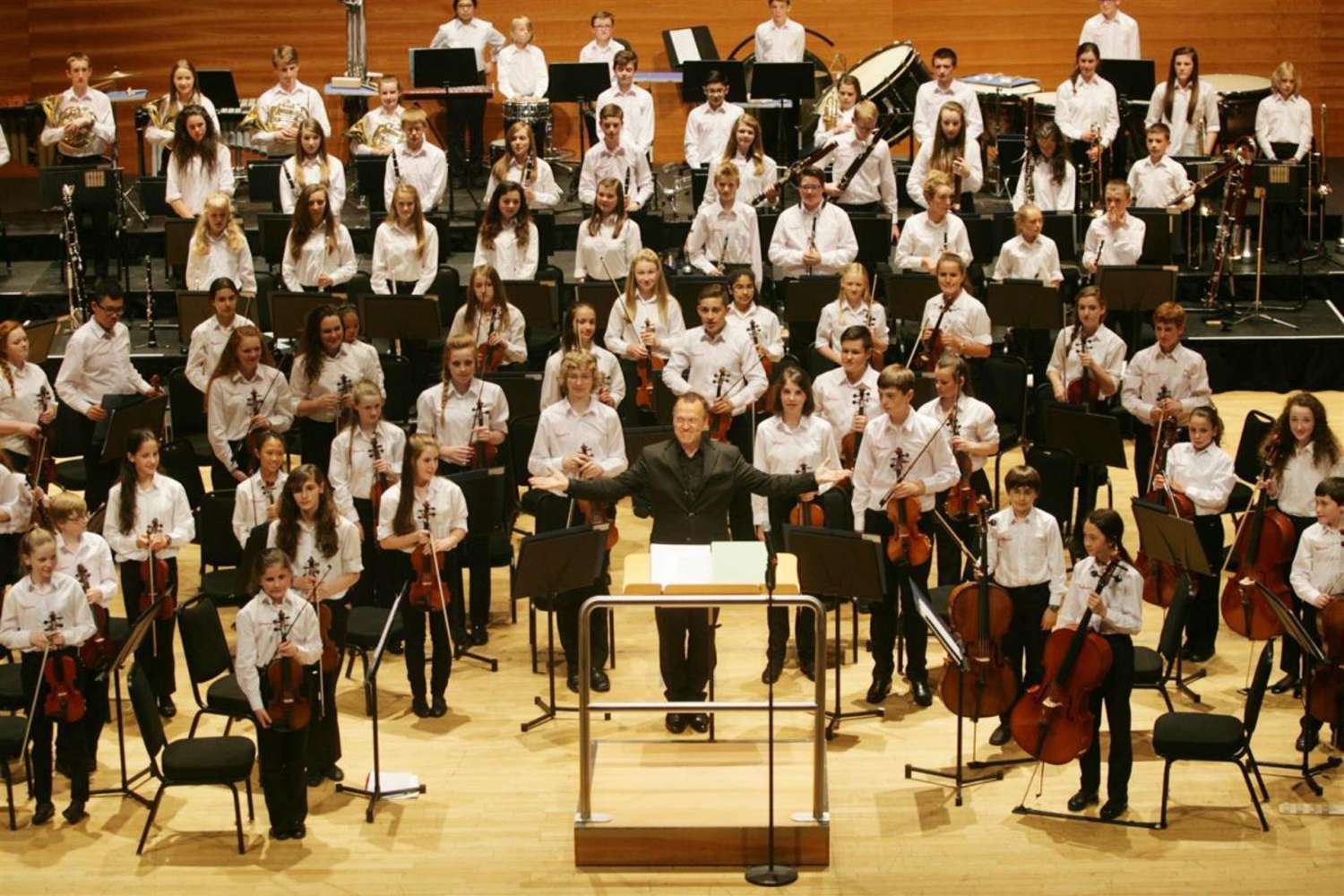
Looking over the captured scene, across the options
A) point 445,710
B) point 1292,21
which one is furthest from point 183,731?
point 1292,21

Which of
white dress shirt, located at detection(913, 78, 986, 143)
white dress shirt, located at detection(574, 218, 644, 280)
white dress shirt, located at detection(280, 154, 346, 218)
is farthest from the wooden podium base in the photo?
white dress shirt, located at detection(913, 78, 986, 143)

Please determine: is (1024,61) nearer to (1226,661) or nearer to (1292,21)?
(1292,21)

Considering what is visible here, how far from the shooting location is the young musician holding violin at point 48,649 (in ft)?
24.1

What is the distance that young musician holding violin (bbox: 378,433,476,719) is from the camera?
26.6 ft

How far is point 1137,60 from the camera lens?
13.3m

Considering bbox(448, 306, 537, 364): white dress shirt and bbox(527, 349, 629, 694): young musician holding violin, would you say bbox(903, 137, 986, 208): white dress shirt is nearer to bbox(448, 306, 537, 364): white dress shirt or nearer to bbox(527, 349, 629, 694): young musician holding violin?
bbox(448, 306, 537, 364): white dress shirt

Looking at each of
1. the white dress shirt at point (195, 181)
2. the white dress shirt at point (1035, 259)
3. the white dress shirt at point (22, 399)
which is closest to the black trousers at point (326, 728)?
the white dress shirt at point (22, 399)

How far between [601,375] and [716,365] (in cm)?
69

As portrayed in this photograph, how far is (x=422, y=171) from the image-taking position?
1226cm

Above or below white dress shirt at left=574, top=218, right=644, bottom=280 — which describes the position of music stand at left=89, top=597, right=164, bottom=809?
below

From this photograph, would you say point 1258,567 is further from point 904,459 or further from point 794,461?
point 794,461

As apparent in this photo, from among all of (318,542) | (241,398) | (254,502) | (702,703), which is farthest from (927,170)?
(702,703)

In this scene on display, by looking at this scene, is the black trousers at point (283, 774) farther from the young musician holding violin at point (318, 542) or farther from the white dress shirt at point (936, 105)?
the white dress shirt at point (936, 105)

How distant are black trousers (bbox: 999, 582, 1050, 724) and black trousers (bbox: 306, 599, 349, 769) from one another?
2684mm
